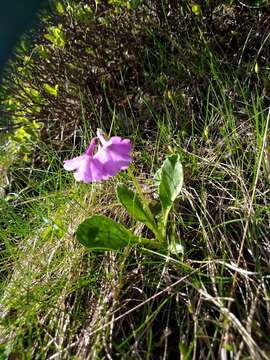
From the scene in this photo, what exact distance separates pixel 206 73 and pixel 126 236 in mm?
884

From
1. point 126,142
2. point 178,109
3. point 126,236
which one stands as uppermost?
point 126,142

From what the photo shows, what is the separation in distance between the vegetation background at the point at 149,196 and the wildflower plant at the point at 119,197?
0.05 m

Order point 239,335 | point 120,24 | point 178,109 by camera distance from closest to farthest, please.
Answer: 1. point 239,335
2. point 178,109
3. point 120,24

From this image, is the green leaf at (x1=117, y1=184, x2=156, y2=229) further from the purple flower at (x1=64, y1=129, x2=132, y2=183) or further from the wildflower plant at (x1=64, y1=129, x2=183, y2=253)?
the purple flower at (x1=64, y1=129, x2=132, y2=183)

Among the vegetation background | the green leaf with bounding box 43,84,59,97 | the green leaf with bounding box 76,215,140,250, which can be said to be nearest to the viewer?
the vegetation background

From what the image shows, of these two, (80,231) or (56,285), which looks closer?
(80,231)

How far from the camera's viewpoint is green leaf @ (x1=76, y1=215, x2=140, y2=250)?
1104 mm

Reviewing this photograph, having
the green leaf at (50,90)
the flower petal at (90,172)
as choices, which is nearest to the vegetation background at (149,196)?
the green leaf at (50,90)

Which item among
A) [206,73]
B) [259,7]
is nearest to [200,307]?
[206,73]

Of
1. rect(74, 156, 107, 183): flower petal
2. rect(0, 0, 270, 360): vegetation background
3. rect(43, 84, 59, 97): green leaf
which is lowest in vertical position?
rect(0, 0, 270, 360): vegetation background

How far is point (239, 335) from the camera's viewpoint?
2.94ft

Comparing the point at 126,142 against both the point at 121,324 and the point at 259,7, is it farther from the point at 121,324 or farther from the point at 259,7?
the point at 259,7

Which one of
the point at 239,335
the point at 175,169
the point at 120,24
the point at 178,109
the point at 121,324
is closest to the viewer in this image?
the point at 239,335

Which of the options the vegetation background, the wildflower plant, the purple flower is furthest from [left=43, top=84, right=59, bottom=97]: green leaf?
the purple flower
